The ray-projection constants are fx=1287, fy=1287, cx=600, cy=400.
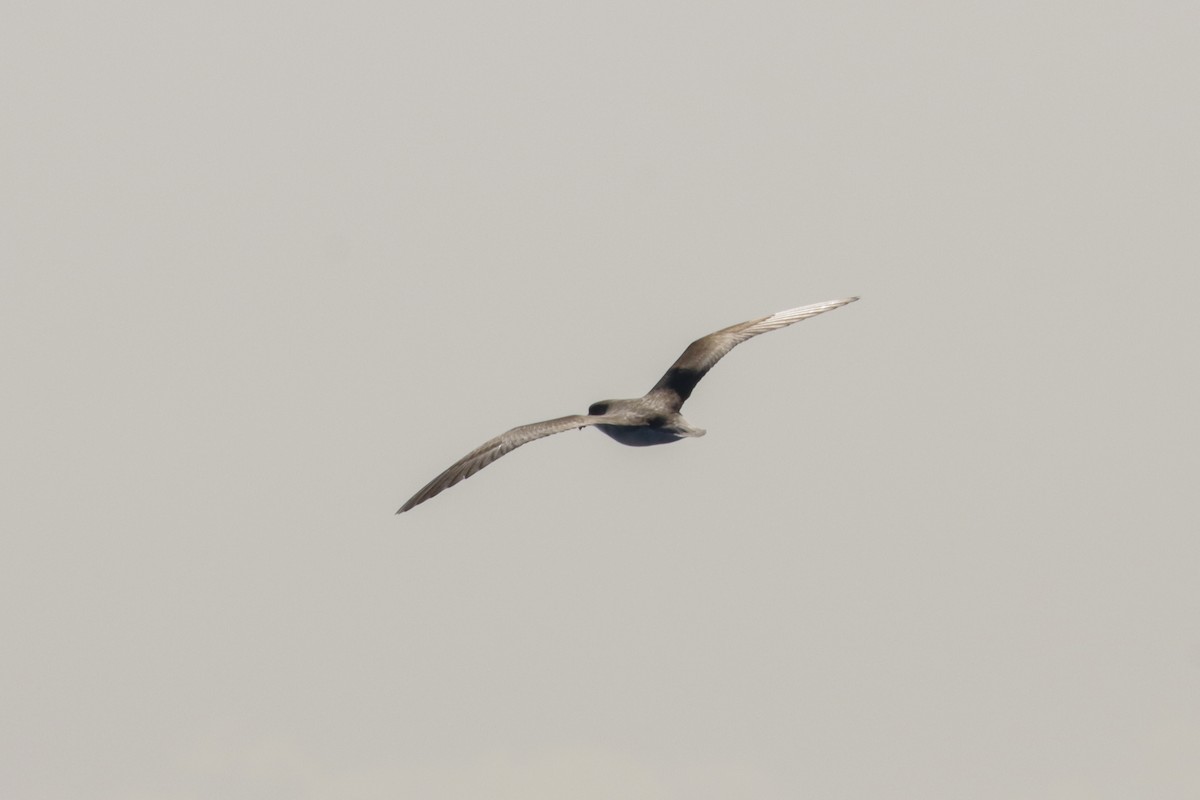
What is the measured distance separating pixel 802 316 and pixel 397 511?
38.4 ft

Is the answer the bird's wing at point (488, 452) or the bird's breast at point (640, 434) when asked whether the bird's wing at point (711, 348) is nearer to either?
the bird's breast at point (640, 434)

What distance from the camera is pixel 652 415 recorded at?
2412 cm

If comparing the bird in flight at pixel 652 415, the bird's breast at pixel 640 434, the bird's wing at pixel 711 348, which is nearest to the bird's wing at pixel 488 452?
the bird in flight at pixel 652 415

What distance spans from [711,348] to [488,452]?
7.95 m

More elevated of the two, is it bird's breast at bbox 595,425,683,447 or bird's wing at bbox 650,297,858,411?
bird's wing at bbox 650,297,858,411

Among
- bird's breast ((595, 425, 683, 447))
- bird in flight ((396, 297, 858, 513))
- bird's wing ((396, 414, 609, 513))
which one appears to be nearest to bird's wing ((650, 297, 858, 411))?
bird in flight ((396, 297, 858, 513))

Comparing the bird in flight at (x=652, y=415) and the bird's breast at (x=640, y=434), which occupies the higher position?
the bird in flight at (x=652, y=415)

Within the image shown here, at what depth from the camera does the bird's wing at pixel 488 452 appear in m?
20.2

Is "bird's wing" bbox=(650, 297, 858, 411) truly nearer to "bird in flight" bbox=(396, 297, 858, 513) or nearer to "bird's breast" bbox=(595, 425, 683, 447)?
"bird in flight" bbox=(396, 297, 858, 513)

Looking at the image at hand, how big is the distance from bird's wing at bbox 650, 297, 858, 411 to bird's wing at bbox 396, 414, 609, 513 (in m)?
4.95

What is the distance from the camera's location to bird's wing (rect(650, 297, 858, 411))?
87.3 feet

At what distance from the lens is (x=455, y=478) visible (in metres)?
20.3

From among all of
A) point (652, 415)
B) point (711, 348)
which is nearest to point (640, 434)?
point (652, 415)

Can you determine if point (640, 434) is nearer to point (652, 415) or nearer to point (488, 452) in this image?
point (652, 415)
